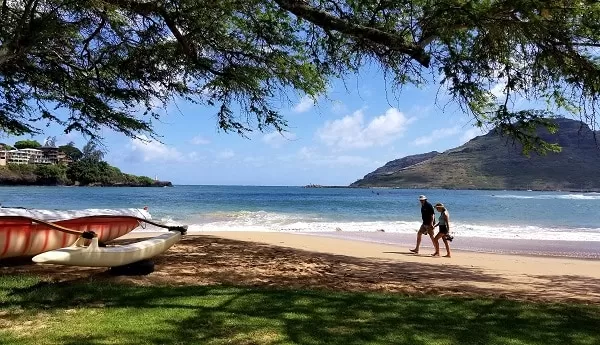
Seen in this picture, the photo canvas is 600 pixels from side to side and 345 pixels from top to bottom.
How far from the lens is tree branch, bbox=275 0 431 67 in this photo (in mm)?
6348

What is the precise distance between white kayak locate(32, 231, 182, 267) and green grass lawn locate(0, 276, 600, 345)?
33 cm

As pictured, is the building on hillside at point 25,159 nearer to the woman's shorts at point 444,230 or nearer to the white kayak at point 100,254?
the woman's shorts at point 444,230

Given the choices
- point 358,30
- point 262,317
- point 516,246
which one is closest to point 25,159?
point 516,246

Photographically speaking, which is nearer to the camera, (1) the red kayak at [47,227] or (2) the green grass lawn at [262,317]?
(2) the green grass lawn at [262,317]

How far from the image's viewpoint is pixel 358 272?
788cm

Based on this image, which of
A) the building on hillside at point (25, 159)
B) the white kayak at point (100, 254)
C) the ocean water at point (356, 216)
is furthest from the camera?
the building on hillside at point (25, 159)

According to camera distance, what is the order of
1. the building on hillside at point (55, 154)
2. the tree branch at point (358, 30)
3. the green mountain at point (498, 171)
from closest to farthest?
the tree branch at point (358, 30) < the building on hillside at point (55, 154) < the green mountain at point (498, 171)

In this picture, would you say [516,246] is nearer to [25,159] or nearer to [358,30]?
[358,30]

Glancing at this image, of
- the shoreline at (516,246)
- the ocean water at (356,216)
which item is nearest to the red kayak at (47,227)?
the shoreline at (516,246)

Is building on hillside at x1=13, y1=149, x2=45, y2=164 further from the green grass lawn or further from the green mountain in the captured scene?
the green grass lawn

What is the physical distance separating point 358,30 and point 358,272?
3803 millimetres

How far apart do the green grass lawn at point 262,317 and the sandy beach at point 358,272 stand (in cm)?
63

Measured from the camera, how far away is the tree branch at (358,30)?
250 inches

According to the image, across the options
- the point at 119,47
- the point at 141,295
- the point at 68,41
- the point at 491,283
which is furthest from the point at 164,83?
the point at 491,283
